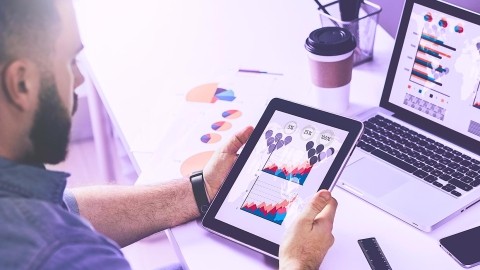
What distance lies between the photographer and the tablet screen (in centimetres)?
105

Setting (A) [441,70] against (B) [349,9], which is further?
(B) [349,9]

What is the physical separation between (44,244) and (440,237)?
62 cm

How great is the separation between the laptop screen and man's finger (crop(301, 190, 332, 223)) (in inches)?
13.5

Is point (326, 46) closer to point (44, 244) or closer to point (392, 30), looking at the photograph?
point (392, 30)

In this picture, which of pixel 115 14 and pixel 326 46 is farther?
pixel 115 14

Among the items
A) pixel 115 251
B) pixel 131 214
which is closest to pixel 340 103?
pixel 131 214

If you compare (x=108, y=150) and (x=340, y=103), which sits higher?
(x=340, y=103)

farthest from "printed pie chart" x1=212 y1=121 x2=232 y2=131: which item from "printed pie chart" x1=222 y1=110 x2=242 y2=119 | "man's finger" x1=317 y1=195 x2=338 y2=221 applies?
"man's finger" x1=317 y1=195 x2=338 y2=221

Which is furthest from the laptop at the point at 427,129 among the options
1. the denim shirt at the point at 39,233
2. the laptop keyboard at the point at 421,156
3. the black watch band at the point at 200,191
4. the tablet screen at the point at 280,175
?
the denim shirt at the point at 39,233

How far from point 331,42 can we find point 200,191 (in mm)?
400

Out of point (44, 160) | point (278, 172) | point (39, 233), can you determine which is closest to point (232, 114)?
point (278, 172)

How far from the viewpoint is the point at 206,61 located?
1.56 metres

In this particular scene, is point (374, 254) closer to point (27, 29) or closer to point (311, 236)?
point (311, 236)

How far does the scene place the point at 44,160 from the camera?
35.4 inches
